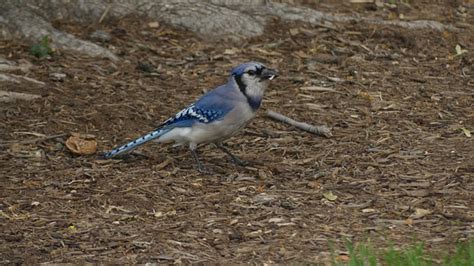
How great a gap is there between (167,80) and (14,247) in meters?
3.48

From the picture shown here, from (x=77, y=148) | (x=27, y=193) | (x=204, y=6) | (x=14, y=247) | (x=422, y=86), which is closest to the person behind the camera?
(x=14, y=247)

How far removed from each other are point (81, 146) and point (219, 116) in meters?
1.08

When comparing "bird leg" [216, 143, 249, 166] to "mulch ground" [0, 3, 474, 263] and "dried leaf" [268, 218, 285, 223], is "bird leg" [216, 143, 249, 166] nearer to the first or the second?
"mulch ground" [0, 3, 474, 263]

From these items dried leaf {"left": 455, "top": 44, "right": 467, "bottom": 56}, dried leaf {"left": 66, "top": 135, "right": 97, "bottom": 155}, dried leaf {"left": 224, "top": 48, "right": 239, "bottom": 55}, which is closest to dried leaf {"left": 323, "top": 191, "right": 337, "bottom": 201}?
dried leaf {"left": 66, "top": 135, "right": 97, "bottom": 155}

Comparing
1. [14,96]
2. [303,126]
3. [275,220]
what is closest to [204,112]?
[303,126]

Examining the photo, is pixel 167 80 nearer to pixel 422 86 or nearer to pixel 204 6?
pixel 204 6

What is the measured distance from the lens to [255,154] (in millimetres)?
8320

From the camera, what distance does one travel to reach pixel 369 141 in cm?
837

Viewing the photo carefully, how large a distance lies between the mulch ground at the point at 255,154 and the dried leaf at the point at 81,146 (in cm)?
6

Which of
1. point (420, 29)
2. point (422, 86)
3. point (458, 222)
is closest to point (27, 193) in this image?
point (458, 222)

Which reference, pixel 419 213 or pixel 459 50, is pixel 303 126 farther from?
pixel 459 50

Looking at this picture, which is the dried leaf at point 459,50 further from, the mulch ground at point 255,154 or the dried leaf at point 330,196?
the dried leaf at point 330,196

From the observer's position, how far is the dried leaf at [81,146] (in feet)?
27.0

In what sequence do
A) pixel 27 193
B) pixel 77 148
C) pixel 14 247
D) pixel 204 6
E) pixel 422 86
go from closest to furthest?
pixel 14 247 → pixel 27 193 → pixel 77 148 → pixel 422 86 → pixel 204 6
